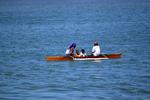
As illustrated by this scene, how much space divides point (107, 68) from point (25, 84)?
6.95m

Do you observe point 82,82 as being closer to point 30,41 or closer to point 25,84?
point 25,84

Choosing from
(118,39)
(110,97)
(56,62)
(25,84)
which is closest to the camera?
(110,97)

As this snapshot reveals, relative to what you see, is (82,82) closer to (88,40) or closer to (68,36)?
(88,40)

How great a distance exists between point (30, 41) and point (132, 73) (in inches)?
1090

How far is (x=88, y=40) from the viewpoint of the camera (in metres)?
61.7

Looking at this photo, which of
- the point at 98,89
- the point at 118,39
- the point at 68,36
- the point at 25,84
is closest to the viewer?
the point at 98,89

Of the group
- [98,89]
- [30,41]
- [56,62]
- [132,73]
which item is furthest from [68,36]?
[98,89]

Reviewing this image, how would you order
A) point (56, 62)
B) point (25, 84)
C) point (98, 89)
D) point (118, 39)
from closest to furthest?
point (98, 89)
point (25, 84)
point (56, 62)
point (118, 39)

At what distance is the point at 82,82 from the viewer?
3459 cm

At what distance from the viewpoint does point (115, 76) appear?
36344 mm

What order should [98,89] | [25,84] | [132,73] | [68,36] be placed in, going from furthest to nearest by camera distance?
[68,36], [132,73], [25,84], [98,89]

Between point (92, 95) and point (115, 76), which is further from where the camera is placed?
point (115, 76)

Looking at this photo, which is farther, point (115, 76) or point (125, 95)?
point (115, 76)

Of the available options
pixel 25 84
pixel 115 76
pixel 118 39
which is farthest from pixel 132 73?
pixel 118 39
